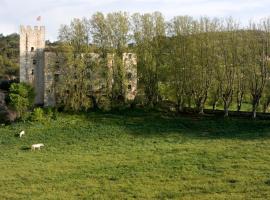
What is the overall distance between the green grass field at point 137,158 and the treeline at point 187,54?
4.47 m

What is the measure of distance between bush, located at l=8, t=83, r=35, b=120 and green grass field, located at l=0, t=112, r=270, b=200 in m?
4.11

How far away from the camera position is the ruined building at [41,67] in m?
49.1

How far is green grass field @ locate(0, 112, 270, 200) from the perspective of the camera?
20938mm

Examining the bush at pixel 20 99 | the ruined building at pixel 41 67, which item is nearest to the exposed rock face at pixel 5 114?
the bush at pixel 20 99

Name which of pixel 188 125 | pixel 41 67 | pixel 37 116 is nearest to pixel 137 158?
pixel 188 125

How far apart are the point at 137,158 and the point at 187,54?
19.8 m

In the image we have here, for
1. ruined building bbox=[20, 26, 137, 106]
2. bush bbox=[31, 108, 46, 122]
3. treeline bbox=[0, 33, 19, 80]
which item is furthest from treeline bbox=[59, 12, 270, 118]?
treeline bbox=[0, 33, 19, 80]

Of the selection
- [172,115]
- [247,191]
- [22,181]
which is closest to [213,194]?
[247,191]

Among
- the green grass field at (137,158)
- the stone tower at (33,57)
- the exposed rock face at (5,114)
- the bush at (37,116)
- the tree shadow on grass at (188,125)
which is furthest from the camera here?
the stone tower at (33,57)

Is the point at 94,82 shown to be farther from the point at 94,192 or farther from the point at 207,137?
the point at 94,192

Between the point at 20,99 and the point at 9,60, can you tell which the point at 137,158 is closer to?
the point at 20,99

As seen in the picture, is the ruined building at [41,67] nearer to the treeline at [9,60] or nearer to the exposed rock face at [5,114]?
the exposed rock face at [5,114]

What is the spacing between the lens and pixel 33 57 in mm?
50500

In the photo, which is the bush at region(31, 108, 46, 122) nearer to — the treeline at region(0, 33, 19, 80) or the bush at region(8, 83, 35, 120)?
the bush at region(8, 83, 35, 120)
